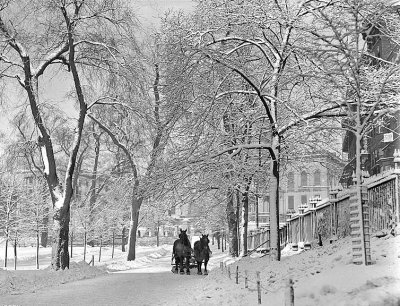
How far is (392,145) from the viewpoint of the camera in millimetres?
35031

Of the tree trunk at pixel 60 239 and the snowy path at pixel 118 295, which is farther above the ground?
the tree trunk at pixel 60 239

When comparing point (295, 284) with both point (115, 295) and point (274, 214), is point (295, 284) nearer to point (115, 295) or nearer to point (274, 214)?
point (115, 295)

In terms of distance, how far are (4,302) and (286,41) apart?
36.6 ft

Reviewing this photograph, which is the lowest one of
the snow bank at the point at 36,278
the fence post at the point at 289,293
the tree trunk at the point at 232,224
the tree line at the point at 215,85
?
the snow bank at the point at 36,278

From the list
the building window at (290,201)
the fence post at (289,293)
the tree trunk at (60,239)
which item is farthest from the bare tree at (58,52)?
the building window at (290,201)

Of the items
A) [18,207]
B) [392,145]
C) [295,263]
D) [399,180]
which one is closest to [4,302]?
[295,263]

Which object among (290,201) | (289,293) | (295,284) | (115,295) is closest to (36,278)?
(115,295)

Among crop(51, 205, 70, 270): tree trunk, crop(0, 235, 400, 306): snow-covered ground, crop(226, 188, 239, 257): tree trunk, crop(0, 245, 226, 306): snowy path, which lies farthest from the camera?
crop(226, 188, 239, 257): tree trunk

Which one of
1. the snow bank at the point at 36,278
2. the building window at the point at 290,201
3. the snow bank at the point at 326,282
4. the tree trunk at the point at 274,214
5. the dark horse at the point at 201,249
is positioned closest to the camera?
the snow bank at the point at 326,282

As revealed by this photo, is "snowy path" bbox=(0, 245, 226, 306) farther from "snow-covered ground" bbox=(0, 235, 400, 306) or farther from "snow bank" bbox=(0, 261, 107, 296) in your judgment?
"snow bank" bbox=(0, 261, 107, 296)

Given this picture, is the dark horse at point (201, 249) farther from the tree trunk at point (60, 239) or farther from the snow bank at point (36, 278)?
the tree trunk at point (60, 239)

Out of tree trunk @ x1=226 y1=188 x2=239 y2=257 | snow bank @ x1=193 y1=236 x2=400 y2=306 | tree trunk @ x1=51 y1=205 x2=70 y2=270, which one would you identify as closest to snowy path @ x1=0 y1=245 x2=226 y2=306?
snow bank @ x1=193 y1=236 x2=400 y2=306

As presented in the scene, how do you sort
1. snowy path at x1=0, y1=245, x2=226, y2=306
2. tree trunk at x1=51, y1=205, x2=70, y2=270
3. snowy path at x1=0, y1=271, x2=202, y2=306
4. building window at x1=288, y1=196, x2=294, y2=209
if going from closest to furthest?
snowy path at x1=0, y1=245, x2=226, y2=306 → snowy path at x1=0, y1=271, x2=202, y2=306 → tree trunk at x1=51, y1=205, x2=70, y2=270 → building window at x1=288, y1=196, x2=294, y2=209

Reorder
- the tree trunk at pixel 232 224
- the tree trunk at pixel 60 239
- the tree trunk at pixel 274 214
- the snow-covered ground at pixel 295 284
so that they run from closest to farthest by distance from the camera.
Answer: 1. the snow-covered ground at pixel 295 284
2. the tree trunk at pixel 274 214
3. the tree trunk at pixel 60 239
4. the tree trunk at pixel 232 224
